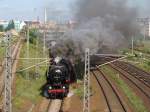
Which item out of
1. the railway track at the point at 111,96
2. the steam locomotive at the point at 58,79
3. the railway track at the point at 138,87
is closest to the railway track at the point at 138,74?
the railway track at the point at 138,87

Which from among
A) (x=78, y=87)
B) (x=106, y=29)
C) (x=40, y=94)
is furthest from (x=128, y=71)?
(x=40, y=94)

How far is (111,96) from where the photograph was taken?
138ft

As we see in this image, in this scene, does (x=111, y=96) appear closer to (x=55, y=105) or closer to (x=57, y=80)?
(x=57, y=80)

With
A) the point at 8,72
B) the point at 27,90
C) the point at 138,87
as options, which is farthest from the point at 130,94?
the point at 8,72

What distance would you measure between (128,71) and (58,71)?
92.4 feet

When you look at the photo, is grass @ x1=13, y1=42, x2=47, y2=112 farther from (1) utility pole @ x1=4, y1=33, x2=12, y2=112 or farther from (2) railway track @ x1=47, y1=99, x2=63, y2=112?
(1) utility pole @ x1=4, y1=33, x2=12, y2=112

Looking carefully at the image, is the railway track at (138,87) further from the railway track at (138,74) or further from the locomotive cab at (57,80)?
the locomotive cab at (57,80)

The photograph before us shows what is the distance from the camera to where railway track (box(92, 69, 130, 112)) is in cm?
3591

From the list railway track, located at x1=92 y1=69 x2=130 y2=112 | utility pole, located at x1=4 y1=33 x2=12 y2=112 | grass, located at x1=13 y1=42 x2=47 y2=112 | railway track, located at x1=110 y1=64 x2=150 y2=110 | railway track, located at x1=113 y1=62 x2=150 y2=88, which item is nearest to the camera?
utility pole, located at x1=4 y1=33 x2=12 y2=112

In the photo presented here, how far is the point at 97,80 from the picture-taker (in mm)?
52719

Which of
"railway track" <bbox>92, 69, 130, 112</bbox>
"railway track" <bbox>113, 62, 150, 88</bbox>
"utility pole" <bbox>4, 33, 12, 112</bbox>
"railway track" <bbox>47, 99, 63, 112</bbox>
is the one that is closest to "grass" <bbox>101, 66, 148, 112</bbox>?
"railway track" <bbox>92, 69, 130, 112</bbox>

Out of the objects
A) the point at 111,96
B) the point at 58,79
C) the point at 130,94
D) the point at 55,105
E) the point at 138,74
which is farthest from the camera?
the point at 138,74

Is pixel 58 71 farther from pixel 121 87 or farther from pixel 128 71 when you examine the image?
pixel 128 71

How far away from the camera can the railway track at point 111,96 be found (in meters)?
35.9
